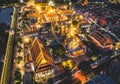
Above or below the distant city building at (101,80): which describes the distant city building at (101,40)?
above

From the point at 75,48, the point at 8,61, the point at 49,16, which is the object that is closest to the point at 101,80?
the point at 75,48

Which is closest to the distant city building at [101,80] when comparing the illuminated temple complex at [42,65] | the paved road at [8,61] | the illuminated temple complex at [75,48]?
the illuminated temple complex at [42,65]

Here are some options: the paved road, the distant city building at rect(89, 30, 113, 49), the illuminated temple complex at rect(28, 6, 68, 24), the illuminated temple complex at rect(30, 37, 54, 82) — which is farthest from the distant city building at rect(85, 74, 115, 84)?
the illuminated temple complex at rect(28, 6, 68, 24)

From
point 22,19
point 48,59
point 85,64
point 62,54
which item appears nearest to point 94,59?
point 85,64

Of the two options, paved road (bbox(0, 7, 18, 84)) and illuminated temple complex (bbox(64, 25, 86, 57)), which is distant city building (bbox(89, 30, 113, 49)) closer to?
illuminated temple complex (bbox(64, 25, 86, 57))

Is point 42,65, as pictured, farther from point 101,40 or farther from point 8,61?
point 101,40

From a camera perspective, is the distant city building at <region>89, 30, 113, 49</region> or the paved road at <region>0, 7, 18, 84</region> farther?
the distant city building at <region>89, 30, 113, 49</region>

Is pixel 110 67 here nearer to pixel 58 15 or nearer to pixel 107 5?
pixel 58 15

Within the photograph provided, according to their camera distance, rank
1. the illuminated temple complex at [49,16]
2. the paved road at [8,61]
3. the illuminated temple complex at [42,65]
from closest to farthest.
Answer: the illuminated temple complex at [42,65] → the paved road at [8,61] → the illuminated temple complex at [49,16]

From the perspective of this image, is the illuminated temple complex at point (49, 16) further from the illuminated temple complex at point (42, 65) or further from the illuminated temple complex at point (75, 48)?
the illuminated temple complex at point (42, 65)

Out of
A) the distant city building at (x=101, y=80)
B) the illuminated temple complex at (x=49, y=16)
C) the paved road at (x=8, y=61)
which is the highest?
the illuminated temple complex at (x=49, y=16)

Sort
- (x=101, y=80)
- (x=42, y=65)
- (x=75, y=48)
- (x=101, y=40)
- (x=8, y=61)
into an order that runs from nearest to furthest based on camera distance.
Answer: (x=101, y=80)
(x=42, y=65)
(x=8, y=61)
(x=75, y=48)
(x=101, y=40)
